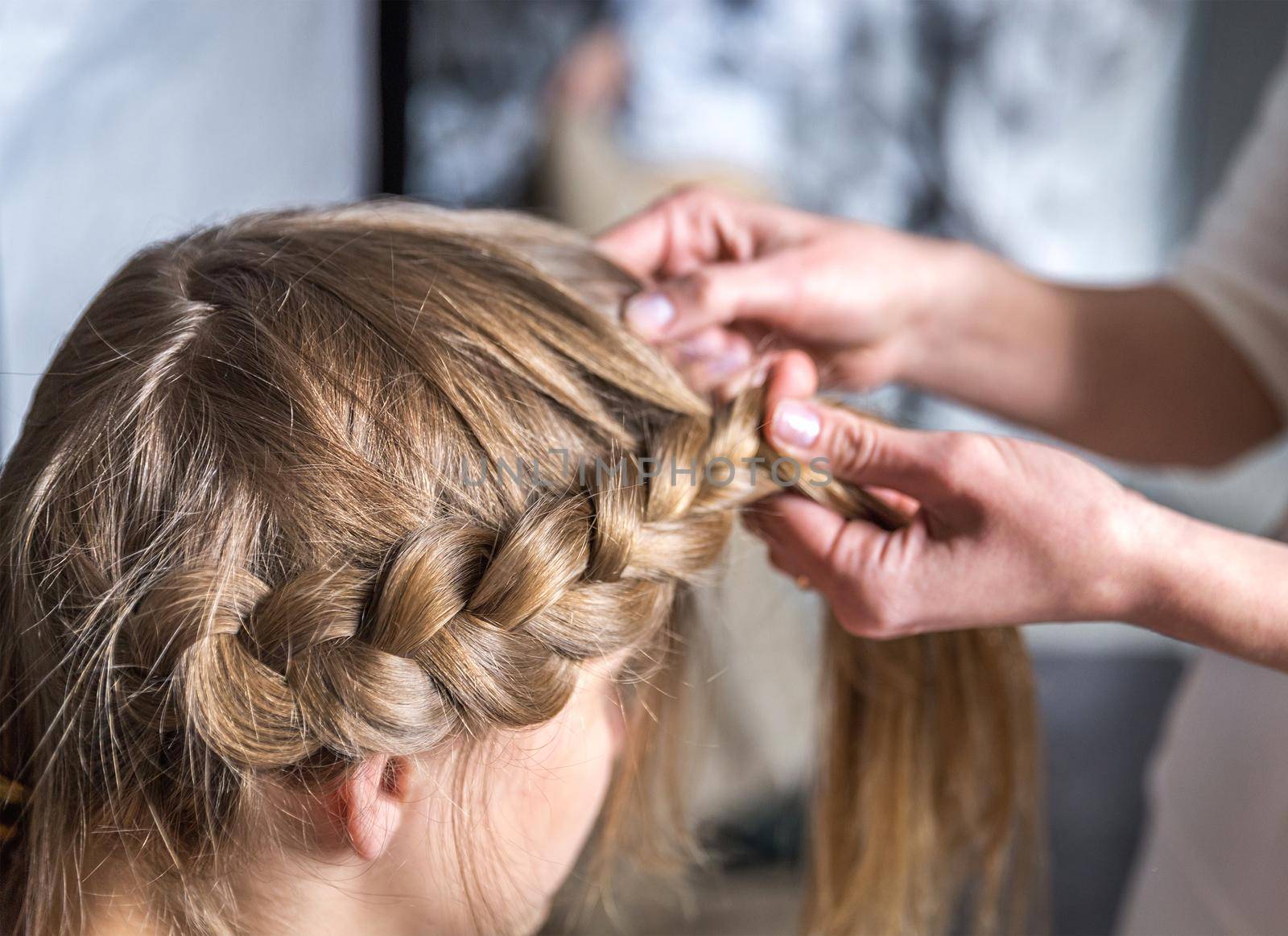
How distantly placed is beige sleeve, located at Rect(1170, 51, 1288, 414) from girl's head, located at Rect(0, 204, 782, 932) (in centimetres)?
64

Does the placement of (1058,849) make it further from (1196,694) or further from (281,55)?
(281,55)

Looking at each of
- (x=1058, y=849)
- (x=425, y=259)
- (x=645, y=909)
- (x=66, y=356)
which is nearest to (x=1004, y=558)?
(x=425, y=259)

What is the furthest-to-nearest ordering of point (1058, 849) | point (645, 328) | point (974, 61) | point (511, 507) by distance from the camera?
point (1058, 849), point (974, 61), point (645, 328), point (511, 507)

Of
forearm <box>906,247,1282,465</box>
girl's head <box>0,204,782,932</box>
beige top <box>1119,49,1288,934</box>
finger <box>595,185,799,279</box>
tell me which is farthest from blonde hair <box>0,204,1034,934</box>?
beige top <box>1119,49,1288,934</box>

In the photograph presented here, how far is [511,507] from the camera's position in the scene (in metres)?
0.54

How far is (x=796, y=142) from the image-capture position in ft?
5.34

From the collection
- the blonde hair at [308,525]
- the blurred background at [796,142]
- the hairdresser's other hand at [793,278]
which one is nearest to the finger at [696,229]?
the hairdresser's other hand at [793,278]

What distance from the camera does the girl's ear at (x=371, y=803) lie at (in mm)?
530

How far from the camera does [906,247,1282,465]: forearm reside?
92 cm

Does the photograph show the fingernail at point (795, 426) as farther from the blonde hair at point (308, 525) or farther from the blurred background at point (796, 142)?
the blurred background at point (796, 142)

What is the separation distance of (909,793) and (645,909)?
74 cm

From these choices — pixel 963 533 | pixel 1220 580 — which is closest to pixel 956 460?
pixel 963 533

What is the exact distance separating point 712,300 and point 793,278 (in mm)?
103

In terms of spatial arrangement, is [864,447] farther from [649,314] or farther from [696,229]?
[696,229]
